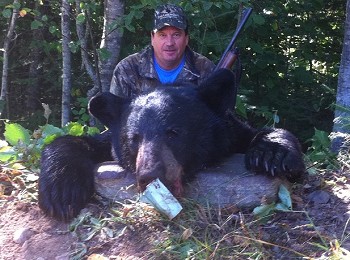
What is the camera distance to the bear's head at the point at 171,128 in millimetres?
2652

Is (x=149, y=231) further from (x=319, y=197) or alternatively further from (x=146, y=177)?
(x=319, y=197)

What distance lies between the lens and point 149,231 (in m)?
2.52

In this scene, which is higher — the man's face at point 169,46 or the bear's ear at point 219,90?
the man's face at point 169,46

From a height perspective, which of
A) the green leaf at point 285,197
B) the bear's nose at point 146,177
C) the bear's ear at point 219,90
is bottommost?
the green leaf at point 285,197

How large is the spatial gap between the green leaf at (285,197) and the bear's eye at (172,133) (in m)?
0.60

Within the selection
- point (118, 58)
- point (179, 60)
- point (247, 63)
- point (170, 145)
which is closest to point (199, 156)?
point (170, 145)

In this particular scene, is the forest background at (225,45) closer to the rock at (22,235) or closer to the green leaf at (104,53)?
the green leaf at (104,53)

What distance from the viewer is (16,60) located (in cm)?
871

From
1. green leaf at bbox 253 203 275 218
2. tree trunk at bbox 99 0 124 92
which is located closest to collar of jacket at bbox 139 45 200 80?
tree trunk at bbox 99 0 124 92

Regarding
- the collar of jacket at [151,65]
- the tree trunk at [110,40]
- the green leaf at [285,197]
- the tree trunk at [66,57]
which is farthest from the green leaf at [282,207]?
the tree trunk at [66,57]

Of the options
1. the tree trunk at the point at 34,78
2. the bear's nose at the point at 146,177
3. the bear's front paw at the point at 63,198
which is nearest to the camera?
the bear's nose at the point at 146,177

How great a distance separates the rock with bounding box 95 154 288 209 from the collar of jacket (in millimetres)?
1880

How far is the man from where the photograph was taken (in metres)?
4.73

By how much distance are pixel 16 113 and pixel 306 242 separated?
7572mm
